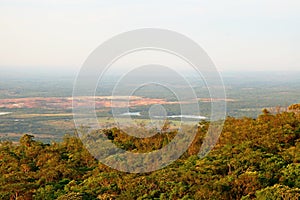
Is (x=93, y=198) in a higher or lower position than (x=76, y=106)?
lower

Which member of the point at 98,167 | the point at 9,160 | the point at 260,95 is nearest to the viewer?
the point at 98,167

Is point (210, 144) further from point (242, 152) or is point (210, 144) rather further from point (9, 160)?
point (9, 160)

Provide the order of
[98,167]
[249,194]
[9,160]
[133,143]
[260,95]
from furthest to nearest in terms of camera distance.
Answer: [260,95], [133,143], [9,160], [98,167], [249,194]

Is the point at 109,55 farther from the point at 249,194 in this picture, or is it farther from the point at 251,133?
the point at 251,133

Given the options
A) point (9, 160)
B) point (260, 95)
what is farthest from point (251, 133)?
A: point (260, 95)

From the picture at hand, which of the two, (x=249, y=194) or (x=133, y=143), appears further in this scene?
(x=133, y=143)

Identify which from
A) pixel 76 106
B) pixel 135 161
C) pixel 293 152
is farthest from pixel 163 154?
pixel 293 152

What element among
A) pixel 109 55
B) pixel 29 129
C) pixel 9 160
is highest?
pixel 109 55
